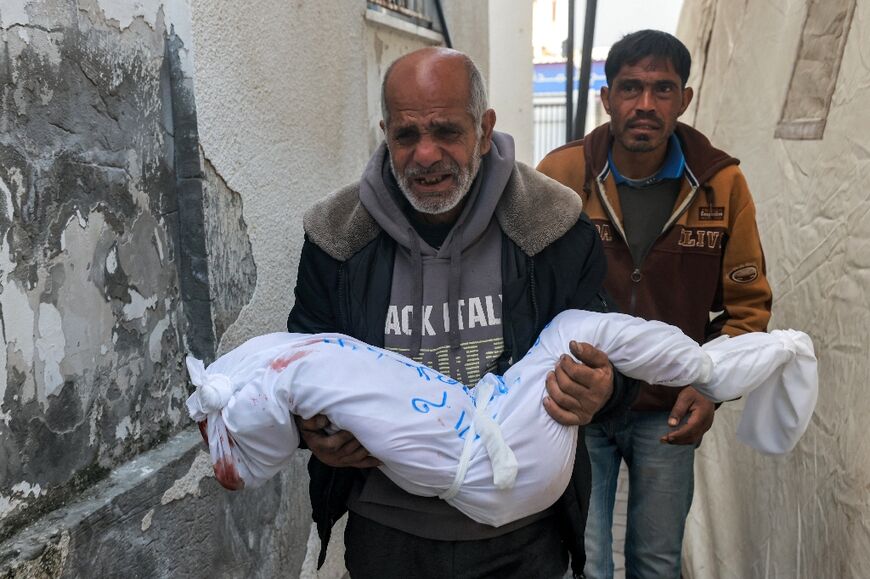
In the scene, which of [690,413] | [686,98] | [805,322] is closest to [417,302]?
[690,413]

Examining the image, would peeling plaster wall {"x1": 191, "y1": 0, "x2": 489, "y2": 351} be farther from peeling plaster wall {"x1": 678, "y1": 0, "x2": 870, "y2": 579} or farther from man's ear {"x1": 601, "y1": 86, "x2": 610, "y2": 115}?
peeling plaster wall {"x1": 678, "y1": 0, "x2": 870, "y2": 579}

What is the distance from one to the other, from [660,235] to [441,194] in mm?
898

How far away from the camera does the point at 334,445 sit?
61.2 inches

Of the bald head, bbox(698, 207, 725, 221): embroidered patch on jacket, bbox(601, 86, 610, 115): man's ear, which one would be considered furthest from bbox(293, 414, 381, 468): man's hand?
bbox(601, 86, 610, 115): man's ear

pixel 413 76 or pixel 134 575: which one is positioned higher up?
pixel 413 76

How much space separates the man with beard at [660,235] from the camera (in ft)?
7.54

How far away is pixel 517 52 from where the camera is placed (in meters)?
9.76

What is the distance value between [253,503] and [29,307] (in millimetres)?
1167

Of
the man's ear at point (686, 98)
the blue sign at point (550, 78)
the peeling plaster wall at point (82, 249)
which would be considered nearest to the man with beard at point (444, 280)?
the peeling plaster wall at point (82, 249)

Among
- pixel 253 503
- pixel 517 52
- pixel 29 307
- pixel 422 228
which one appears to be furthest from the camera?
pixel 517 52

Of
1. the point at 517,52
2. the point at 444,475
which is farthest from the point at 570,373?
the point at 517,52

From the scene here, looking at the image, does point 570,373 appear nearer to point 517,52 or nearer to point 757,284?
point 757,284

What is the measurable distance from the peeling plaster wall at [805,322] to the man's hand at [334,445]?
1.25 metres

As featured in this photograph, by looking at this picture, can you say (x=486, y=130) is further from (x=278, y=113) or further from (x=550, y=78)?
(x=550, y=78)
